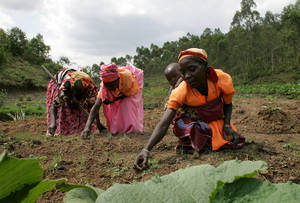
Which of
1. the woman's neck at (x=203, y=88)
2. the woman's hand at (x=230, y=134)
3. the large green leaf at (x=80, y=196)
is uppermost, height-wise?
the woman's neck at (x=203, y=88)

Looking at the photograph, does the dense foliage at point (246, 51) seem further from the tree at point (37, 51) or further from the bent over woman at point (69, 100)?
the bent over woman at point (69, 100)

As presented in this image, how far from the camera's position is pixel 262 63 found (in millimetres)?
29688

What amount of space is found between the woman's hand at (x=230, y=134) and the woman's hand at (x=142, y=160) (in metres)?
1.01

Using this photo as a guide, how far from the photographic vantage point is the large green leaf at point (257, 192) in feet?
1.65

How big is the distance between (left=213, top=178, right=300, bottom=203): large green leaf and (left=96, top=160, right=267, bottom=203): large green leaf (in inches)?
0.7

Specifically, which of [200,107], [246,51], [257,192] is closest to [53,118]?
[200,107]

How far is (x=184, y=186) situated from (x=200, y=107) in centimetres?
230

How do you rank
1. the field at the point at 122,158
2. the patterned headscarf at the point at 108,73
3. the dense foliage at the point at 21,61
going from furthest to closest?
the dense foliage at the point at 21,61 < the patterned headscarf at the point at 108,73 < the field at the point at 122,158

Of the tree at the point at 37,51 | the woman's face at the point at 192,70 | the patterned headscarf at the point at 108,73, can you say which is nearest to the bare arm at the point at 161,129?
the woman's face at the point at 192,70

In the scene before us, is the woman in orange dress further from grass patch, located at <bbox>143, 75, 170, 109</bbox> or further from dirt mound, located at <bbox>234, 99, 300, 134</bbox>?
grass patch, located at <bbox>143, 75, 170, 109</bbox>

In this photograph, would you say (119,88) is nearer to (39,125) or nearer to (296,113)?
(39,125)

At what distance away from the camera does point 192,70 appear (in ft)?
8.50

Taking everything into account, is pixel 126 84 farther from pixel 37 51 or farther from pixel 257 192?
pixel 37 51

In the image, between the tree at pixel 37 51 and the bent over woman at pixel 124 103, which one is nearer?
the bent over woman at pixel 124 103
